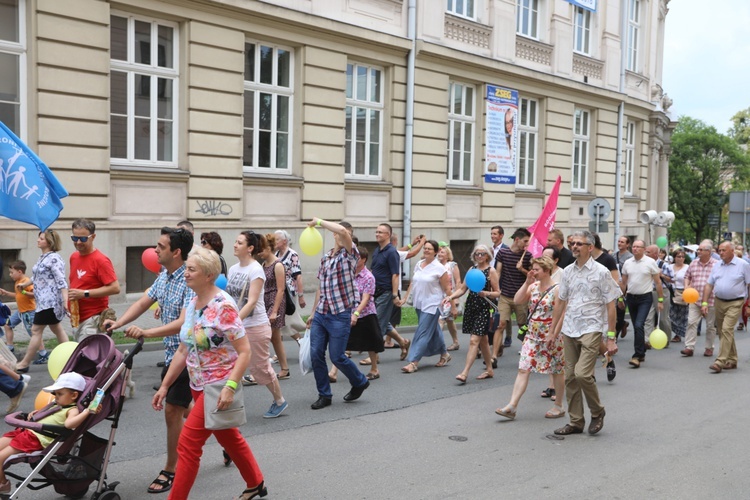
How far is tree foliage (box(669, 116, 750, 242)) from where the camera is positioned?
194 feet

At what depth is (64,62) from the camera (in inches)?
536

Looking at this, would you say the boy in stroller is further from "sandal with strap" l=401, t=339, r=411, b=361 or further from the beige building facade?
the beige building facade

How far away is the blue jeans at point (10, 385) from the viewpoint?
22.6 ft

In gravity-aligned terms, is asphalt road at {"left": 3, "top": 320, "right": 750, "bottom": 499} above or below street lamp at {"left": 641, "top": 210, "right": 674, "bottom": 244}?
below

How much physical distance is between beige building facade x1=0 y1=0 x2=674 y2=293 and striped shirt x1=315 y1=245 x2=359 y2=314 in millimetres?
7512

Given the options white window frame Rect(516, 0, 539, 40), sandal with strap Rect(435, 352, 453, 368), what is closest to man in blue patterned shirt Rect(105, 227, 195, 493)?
sandal with strap Rect(435, 352, 453, 368)

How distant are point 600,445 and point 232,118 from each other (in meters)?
11.5

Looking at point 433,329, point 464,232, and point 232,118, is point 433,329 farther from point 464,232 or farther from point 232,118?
point 464,232

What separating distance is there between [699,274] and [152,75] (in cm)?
1067

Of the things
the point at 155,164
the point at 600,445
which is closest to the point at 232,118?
the point at 155,164

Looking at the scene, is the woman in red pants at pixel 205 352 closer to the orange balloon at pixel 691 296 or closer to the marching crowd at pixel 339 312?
the marching crowd at pixel 339 312

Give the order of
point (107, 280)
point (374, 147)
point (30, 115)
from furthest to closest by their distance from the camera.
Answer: point (374, 147), point (30, 115), point (107, 280)

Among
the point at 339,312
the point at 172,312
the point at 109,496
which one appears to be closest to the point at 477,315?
the point at 339,312

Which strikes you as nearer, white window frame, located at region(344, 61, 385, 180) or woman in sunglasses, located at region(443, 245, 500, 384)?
woman in sunglasses, located at region(443, 245, 500, 384)
